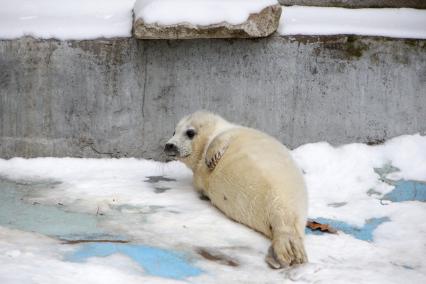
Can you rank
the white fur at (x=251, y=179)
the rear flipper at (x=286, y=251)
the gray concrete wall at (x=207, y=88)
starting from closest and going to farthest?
the rear flipper at (x=286, y=251), the white fur at (x=251, y=179), the gray concrete wall at (x=207, y=88)

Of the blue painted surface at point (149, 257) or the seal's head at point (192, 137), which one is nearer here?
the blue painted surface at point (149, 257)

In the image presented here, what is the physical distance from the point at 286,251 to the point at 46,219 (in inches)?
68.3

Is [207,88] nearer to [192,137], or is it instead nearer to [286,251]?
[192,137]

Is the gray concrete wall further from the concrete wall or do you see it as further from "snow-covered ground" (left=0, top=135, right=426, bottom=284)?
the concrete wall

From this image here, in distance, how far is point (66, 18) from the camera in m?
6.36

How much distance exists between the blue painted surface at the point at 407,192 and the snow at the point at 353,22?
1364mm

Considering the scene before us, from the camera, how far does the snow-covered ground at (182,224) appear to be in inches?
153

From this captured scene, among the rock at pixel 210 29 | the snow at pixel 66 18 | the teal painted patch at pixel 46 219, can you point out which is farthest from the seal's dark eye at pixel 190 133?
the teal painted patch at pixel 46 219

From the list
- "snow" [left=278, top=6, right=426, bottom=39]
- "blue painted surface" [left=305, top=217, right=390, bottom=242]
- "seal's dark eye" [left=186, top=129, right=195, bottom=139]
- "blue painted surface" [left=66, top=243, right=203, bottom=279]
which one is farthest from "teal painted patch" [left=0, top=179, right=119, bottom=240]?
"snow" [left=278, top=6, right=426, bottom=39]

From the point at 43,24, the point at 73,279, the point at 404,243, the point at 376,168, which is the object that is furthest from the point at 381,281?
the point at 43,24

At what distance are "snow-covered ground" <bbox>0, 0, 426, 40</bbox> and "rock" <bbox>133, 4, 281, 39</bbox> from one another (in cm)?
5

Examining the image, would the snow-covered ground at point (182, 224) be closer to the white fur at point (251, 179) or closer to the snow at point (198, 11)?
the white fur at point (251, 179)

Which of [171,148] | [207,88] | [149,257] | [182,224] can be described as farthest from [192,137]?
[149,257]

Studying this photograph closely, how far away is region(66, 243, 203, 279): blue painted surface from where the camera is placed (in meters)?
3.89
